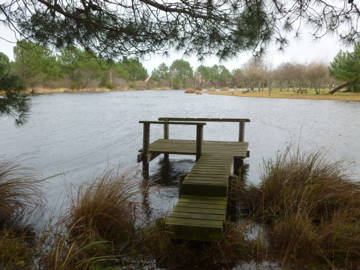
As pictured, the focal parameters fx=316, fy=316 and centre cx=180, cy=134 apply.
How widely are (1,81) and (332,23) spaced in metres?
3.77

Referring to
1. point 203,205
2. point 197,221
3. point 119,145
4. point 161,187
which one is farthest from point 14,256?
point 119,145

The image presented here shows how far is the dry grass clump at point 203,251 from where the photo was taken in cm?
313

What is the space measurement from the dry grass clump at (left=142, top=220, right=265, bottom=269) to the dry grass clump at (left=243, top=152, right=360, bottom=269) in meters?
0.31

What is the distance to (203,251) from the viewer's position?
3.26m

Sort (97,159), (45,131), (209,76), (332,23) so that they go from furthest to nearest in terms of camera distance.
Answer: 1. (209,76)
2. (45,131)
3. (97,159)
4. (332,23)

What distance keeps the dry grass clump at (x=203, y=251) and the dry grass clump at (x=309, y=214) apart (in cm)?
31

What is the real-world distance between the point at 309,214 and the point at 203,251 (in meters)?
1.52

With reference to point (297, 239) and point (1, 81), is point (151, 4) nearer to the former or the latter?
point (1, 81)

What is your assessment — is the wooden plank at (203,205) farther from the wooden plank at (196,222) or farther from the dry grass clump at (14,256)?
the dry grass clump at (14,256)

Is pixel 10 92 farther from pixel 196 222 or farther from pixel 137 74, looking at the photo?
pixel 137 74

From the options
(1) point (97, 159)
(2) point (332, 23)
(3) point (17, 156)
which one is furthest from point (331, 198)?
(3) point (17, 156)

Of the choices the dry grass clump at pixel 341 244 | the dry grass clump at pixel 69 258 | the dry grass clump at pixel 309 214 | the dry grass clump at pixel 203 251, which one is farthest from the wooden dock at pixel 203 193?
the dry grass clump at pixel 341 244

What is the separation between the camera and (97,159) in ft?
26.7

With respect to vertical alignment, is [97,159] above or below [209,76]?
below
